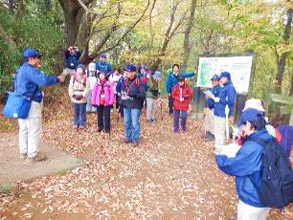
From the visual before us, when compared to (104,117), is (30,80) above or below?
above

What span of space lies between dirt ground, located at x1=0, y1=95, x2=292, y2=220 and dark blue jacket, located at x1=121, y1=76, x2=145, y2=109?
3.42ft

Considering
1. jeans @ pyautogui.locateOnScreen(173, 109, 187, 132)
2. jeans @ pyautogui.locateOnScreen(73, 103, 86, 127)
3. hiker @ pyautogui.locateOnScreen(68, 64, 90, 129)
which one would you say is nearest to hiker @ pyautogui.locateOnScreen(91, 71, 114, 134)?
hiker @ pyautogui.locateOnScreen(68, 64, 90, 129)

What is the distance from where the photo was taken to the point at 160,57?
50.0ft

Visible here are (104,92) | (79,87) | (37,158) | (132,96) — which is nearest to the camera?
(37,158)

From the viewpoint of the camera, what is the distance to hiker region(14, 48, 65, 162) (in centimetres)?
580

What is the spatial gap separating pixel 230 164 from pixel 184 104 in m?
6.37

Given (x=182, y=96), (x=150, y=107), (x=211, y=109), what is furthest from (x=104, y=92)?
(x=211, y=109)

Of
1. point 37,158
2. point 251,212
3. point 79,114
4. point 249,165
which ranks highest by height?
point 249,165

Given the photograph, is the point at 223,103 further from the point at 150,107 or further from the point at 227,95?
the point at 150,107

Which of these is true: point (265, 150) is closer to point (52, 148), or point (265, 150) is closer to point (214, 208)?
point (214, 208)

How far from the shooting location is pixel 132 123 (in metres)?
8.26

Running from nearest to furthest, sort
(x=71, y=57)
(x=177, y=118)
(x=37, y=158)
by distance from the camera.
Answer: (x=37, y=158) < (x=177, y=118) < (x=71, y=57)

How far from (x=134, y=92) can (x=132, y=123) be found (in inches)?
36.1

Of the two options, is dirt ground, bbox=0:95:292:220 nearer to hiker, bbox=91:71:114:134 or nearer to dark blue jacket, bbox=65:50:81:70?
hiker, bbox=91:71:114:134
